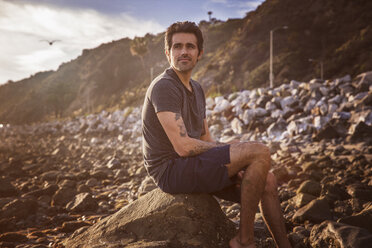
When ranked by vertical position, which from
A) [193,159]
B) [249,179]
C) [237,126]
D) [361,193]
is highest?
[193,159]

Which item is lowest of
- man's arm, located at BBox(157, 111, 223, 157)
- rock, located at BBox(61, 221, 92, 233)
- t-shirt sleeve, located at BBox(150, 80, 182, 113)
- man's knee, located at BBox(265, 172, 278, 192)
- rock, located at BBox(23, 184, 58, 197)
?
rock, located at BBox(61, 221, 92, 233)

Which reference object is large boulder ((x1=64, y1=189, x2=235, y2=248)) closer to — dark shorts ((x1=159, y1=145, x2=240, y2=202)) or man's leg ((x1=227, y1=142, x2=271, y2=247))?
dark shorts ((x1=159, y1=145, x2=240, y2=202))

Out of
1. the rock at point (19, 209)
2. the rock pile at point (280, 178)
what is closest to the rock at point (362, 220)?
the rock pile at point (280, 178)

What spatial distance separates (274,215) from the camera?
2484mm

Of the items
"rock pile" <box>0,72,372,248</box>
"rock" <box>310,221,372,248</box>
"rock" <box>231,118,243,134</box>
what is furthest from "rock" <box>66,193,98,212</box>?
"rock" <box>231,118,243,134</box>

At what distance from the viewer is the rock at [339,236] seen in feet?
7.95

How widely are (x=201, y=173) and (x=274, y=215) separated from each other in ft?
2.73

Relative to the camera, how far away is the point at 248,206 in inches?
90.2

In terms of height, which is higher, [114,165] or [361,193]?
[361,193]

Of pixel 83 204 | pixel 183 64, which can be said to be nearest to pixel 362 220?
pixel 183 64

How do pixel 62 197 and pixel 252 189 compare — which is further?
pixel 62 197

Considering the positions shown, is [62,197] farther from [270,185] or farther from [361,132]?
[361,132]

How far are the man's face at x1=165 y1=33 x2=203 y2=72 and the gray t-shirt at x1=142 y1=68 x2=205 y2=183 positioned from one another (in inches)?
5.4

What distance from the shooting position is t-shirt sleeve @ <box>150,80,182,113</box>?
2.50 metres
